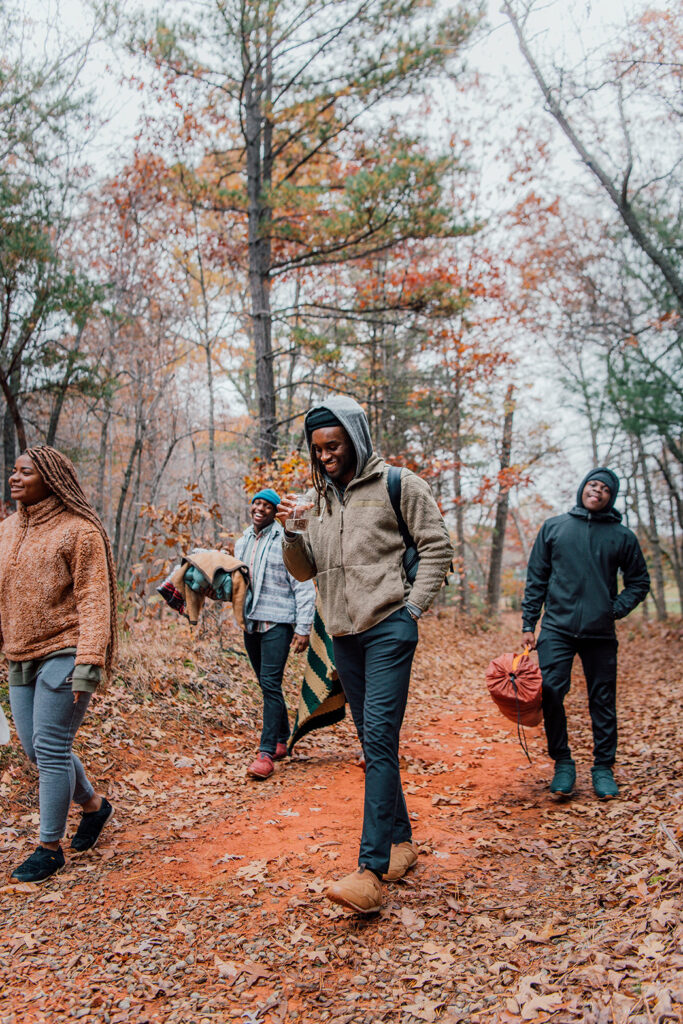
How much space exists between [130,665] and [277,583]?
7.79 ft

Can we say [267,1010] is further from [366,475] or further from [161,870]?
[366,475]

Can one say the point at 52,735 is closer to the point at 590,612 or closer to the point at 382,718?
the point at 382,718

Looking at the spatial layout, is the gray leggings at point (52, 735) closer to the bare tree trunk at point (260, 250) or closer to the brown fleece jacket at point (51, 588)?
the brown fleece jacket at point (51, 588)

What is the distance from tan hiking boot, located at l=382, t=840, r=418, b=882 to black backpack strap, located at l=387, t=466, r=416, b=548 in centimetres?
156

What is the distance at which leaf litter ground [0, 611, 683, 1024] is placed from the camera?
2.58 m

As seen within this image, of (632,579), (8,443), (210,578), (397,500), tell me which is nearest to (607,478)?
(632,579)

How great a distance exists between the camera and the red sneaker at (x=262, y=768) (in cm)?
544

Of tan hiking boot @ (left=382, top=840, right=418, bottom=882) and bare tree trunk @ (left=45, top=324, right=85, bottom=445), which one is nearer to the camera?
tan hiking boot @ (left=382, top=840, right=418, bottom=882)

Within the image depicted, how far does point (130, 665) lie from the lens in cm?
713

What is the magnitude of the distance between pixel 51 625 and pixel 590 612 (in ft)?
11.1

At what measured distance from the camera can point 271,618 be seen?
5.55 meters

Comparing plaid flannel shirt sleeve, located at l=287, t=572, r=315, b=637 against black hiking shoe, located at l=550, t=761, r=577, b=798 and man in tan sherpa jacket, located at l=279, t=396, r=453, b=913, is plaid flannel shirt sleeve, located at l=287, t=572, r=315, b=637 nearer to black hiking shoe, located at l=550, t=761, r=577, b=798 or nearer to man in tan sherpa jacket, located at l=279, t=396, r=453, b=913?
man in tan sherpa jacket, located at l=279, t=396, r=453, b=913

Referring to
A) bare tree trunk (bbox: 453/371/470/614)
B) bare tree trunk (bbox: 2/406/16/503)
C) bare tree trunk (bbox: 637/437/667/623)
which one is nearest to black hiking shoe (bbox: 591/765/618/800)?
bare tree trunk (bbox: 2/406/16/503)

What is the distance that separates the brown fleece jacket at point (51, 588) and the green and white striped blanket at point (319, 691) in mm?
2084
